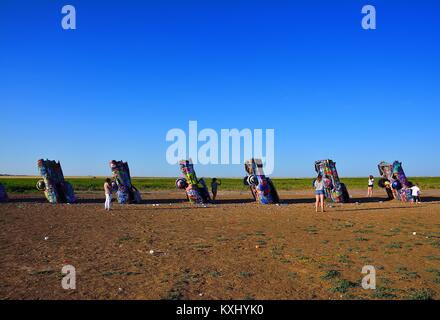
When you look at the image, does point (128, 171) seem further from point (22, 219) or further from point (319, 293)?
point (319, 293)

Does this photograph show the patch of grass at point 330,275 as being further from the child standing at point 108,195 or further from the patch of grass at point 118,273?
the child standing at point 108,195

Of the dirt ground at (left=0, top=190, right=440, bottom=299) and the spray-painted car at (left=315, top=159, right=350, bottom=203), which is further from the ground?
the spray-painted car at (left=315, top=159, right=350, bottom=203)

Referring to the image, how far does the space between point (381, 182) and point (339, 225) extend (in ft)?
53.1

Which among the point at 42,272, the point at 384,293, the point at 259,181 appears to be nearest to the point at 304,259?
the point at 384,293

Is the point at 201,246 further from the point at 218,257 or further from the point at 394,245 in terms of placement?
the point at 394,245

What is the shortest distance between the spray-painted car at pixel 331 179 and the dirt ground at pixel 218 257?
10139 millimetres

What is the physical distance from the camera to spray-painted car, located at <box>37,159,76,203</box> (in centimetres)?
2719

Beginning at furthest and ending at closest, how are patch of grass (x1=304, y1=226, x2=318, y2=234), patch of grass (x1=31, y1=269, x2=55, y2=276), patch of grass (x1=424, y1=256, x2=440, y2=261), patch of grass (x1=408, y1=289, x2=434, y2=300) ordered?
patch of grass (x1=304, y1=226, x2=318, y2=234)
patch of grass (x1=424, y1=256, x2=440, y2=261)
patch of grass (x1=31, y1=269, x2=55, y2=276)
patch of grass (x1=408, y1=289, x2=434, y2=300)

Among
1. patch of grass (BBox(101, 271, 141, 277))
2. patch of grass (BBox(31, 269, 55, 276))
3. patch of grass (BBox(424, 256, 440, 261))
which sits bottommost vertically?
patch of grass (BBox(424, 256, 440, 261))

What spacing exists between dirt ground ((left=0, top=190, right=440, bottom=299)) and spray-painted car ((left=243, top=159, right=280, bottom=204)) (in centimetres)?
951

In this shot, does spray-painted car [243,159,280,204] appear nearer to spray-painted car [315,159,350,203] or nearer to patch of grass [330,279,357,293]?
spray-painted car [315,159,350,203]

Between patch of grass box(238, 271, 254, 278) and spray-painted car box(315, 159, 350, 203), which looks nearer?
patch of grass box(238, 271, 254, 278)

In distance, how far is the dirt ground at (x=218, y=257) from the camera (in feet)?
25.2

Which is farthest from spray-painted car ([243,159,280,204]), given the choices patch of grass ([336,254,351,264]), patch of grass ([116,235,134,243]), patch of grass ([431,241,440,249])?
patch of grass ([336,254,351,264])
